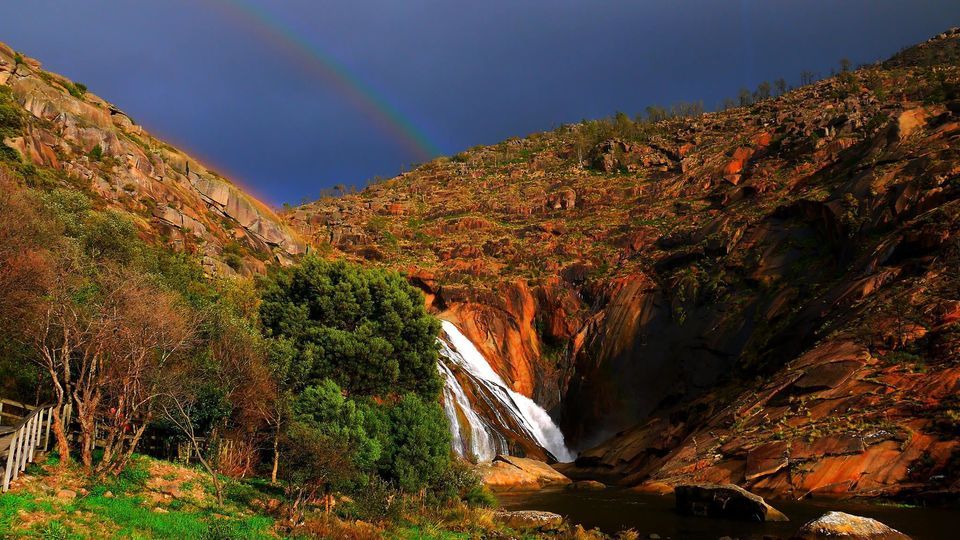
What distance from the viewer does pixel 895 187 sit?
1567 inches

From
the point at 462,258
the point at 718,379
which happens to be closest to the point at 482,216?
the point at 462,258

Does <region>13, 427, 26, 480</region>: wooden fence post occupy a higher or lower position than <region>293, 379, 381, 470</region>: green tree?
lower

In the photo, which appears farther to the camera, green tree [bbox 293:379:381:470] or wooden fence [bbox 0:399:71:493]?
green tree [bbox 293:379:381:470]

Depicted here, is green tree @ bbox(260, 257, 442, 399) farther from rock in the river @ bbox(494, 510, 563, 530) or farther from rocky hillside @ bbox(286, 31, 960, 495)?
rocky hillside @ bbox(286, 31, 960, 495)

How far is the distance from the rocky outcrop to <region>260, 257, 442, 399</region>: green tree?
7.75 metres

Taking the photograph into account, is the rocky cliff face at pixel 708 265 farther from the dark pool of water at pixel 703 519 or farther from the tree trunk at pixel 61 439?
the tree trunk at pixel 61 439

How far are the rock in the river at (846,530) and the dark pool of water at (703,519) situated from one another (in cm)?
88

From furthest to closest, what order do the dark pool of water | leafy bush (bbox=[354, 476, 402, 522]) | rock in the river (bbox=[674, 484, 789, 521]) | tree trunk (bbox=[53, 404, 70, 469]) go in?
rock in the river (bbox=[674, 484, 789, 521]) < the dark pool of water < leafy bush (bbox=[354, 476, 402, 522]) < tree trunk (bbox=[53, 404, 70, 469])

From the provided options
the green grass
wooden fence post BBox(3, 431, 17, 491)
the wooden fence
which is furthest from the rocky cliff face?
wooden fence post BBox(3, 431, 17, 491)

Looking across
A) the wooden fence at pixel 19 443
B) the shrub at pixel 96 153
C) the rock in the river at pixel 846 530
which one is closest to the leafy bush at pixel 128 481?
the wooden fence at pixel 19 443

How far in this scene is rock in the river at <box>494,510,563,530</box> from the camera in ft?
67.9

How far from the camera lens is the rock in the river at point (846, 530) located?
15945mm

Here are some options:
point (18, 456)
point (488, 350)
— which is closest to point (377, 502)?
point (18, 456)

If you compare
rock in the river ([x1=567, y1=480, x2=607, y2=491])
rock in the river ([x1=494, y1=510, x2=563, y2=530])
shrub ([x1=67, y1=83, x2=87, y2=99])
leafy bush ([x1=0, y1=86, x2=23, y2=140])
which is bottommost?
rock in the river ([x1=494, y1=510, x2=563, y2=530])
